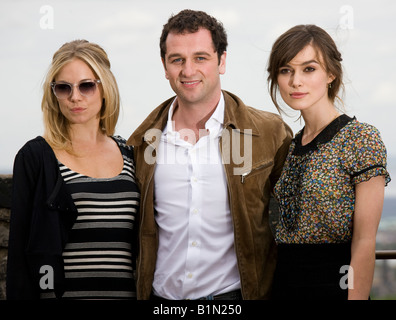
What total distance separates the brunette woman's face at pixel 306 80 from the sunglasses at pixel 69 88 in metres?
1.14

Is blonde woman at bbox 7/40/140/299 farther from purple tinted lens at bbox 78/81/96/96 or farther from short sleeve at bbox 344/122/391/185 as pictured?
short sleeve at bbox 344/122/391/185

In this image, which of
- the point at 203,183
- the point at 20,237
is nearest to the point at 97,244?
the point at 20,237

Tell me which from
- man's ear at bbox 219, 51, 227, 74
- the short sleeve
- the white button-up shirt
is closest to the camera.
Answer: the short sleeve

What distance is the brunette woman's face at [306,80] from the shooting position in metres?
2.93

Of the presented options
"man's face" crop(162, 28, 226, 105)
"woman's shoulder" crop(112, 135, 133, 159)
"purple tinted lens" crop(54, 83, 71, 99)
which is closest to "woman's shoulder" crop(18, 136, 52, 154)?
"purple tinted lens" crop(54, 83, 71, 99)

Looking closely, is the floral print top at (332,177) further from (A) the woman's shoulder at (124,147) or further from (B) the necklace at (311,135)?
(A) the woman's shoulder at (124,147)

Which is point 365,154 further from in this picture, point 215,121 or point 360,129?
point 215,121

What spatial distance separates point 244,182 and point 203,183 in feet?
0.85

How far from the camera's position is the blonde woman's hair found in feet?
10.5

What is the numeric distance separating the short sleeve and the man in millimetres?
784
